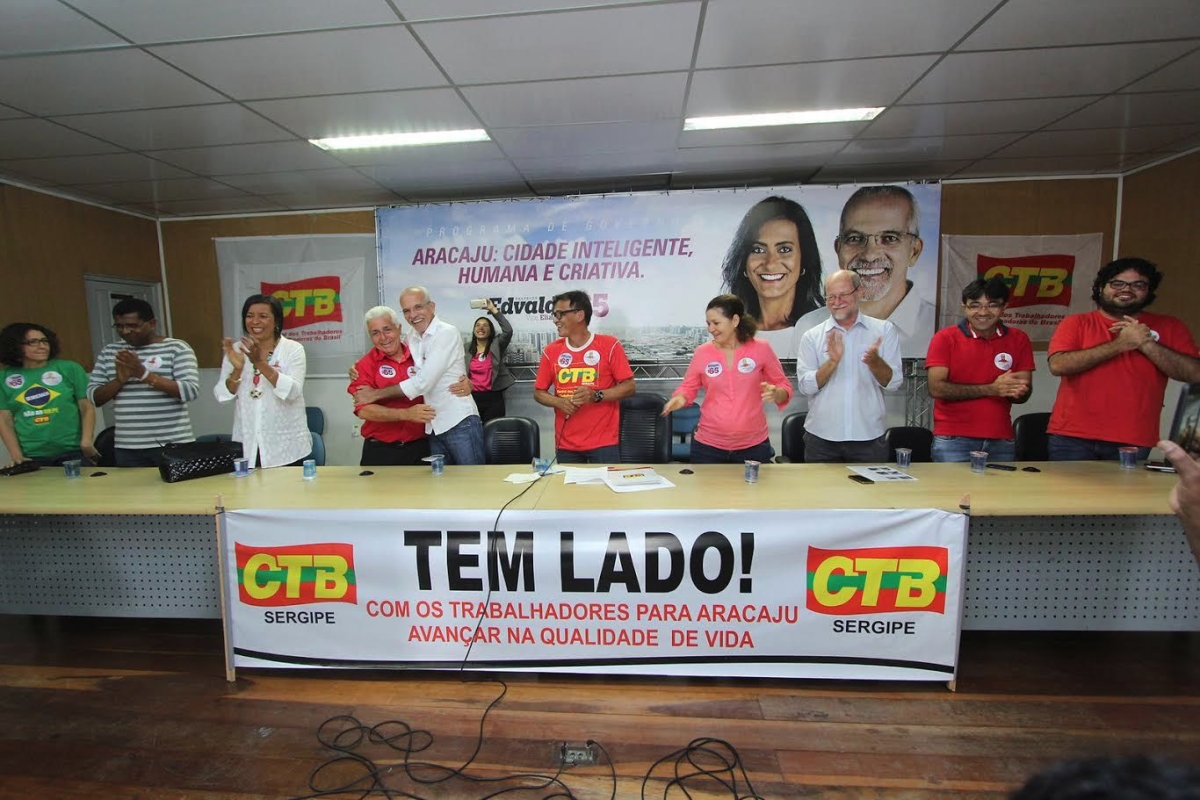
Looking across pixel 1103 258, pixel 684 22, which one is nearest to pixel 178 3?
pixel 684 22

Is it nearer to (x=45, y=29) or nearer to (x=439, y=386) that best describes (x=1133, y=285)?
(x=439, y=386)

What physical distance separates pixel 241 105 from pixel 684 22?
2329mm

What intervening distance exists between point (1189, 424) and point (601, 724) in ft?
6.28

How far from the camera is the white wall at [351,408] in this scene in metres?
4.57

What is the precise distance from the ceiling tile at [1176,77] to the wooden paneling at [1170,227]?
135 cm

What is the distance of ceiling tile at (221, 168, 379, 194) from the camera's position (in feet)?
13.0

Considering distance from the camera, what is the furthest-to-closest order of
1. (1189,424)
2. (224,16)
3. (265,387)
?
(265,387), (224,16), (1189,424)

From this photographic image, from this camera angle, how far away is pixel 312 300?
490cm

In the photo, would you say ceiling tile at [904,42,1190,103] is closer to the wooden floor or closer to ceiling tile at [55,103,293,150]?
the wooden floor

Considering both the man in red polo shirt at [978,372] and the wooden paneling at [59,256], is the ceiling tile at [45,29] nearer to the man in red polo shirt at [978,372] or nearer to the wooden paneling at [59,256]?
the wooden paneling at [59,256]

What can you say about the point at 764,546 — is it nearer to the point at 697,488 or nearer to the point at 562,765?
the point at 697,488

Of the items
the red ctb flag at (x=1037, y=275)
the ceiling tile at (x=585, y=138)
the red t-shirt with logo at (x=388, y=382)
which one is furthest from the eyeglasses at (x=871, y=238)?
the red t-shirt with logo at (x=388, y=382)

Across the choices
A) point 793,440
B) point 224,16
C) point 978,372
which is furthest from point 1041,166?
point 224,16

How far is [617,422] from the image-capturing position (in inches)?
120
